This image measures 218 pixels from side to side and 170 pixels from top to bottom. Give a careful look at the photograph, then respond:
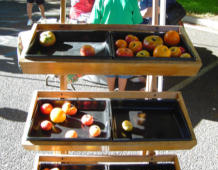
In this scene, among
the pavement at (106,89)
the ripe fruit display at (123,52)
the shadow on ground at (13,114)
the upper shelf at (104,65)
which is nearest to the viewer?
the upper shelf at (104,65)

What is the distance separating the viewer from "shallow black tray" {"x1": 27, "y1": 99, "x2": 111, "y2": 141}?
163 centimetres

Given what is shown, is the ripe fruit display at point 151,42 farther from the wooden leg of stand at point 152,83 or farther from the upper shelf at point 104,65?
the wooden leg of stand at point 152,83

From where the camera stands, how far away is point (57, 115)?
1.78 meters

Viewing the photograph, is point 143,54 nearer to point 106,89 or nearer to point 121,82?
point 121,82

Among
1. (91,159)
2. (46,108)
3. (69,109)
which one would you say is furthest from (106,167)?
(46,108)

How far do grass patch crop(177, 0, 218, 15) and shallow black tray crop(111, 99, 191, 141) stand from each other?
703cm

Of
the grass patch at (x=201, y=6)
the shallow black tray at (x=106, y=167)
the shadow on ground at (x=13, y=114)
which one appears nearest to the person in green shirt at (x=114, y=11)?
the shallow black tray at (x=106, y=167)

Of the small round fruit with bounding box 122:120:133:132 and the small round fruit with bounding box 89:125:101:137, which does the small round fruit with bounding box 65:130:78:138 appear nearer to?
the small round fruit with bounding box 89:125:101:137

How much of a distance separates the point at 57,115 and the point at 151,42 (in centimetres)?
83

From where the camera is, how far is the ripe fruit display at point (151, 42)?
1.68 meters

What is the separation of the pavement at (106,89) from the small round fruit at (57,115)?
1338 mm

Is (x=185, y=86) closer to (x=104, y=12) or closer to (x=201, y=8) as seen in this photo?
(x=104, y=12)

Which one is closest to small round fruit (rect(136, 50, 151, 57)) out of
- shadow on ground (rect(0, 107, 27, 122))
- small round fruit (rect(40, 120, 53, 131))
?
small round fruit (rect(40, 120, 53, 131))

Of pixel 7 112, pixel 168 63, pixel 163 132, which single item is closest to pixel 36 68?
pixel 168 63
